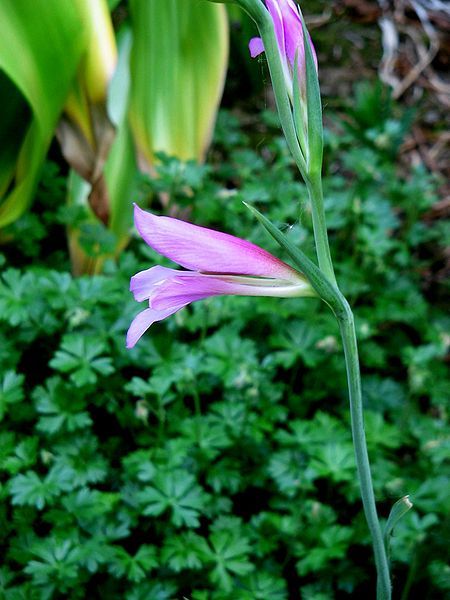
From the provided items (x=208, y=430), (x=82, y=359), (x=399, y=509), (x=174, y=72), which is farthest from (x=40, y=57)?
(x=399, y=509)

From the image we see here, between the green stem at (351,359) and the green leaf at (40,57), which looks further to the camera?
the green leaf at (40,57)

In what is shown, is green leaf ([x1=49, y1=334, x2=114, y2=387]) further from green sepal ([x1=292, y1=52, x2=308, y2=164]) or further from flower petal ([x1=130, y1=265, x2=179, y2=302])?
green sepal ([x1=292, y1=52, x2=308, y2=164])

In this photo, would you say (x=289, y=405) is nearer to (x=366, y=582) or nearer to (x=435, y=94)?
(x=366, y=582)

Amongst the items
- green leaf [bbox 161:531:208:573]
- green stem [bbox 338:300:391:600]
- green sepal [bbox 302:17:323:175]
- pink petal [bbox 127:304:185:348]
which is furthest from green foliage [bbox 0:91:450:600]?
green sepal [bbox 302:17:323:175]

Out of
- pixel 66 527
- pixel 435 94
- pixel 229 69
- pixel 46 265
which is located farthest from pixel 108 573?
pixel 435 94

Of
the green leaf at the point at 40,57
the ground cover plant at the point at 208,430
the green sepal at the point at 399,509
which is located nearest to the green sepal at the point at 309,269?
the green sepal at the point at 399,509

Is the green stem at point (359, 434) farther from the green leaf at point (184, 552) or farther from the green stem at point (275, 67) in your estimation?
the green leaf at point (184, 552)

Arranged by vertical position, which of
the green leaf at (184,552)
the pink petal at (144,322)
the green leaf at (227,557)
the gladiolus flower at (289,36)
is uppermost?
the gladiolus flower at (289,36)

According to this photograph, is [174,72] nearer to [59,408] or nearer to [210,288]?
[59,408]

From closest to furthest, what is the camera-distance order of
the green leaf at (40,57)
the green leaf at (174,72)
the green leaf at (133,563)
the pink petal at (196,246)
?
the pink petal at (196,246) < the green leaf at (133,563) < the green leaf at (40,57) < the green leaf at (174,72)
